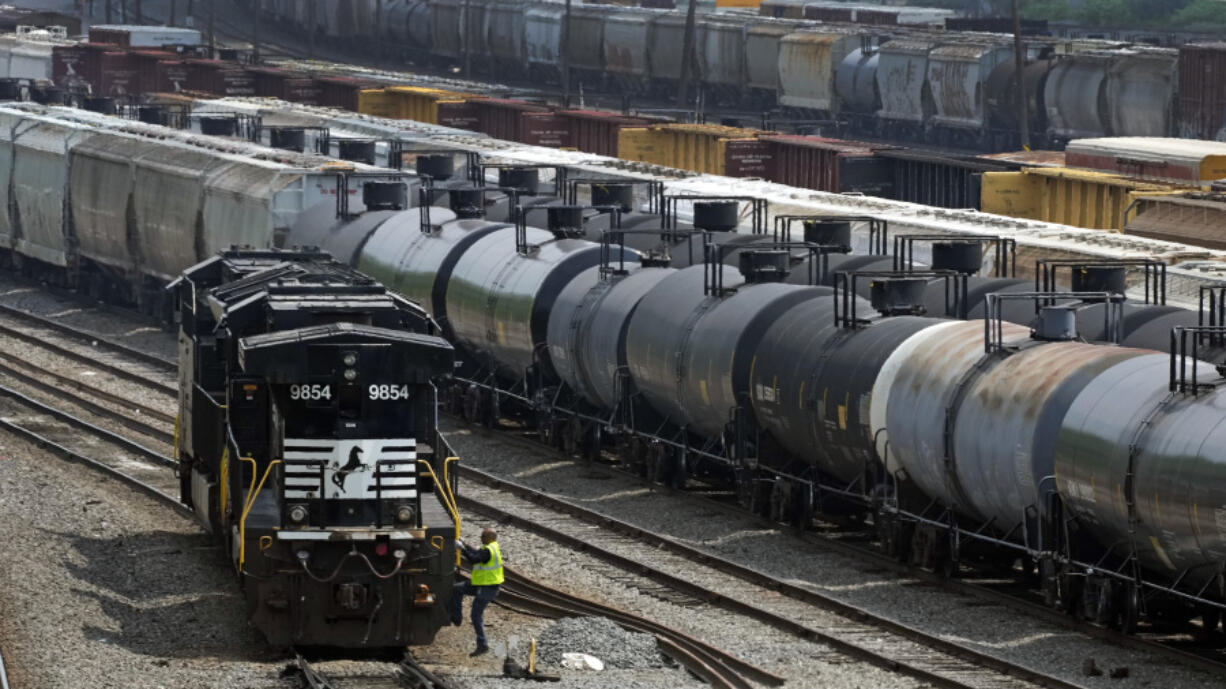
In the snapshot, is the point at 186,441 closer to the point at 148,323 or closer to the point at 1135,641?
the point at 1135,641

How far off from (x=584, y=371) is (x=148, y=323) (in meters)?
20.1

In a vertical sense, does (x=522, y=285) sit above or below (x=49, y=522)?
above

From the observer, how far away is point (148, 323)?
5106 cm

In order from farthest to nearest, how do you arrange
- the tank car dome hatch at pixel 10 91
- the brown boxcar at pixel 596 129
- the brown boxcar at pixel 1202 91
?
the tank car dome hatch at pixel 10 91 < the brown boxcar at pixel 596 129 < the brown boxcar at pixel 1202 91

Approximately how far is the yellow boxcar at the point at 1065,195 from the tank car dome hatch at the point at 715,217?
9.82 metres

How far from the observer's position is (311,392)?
20.8 m

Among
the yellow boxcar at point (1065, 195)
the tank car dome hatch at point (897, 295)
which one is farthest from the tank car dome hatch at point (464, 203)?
the tank car dome hatch at point (897, 295)

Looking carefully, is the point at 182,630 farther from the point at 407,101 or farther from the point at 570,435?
the point at 407,101

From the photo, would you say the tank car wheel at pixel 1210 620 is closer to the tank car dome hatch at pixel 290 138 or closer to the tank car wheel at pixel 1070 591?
the tank car wheel at pixel 1070 591

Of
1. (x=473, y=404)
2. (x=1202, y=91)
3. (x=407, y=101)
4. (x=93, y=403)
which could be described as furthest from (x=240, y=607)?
(x=407, y=101)

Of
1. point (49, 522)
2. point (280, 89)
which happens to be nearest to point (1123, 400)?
point (49, 522)

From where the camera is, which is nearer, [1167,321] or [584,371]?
[1167,321]

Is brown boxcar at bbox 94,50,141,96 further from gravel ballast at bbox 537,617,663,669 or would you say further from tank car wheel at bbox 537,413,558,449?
gravel ballast at bbox 537,617,663,669

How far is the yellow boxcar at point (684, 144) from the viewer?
203 feet
